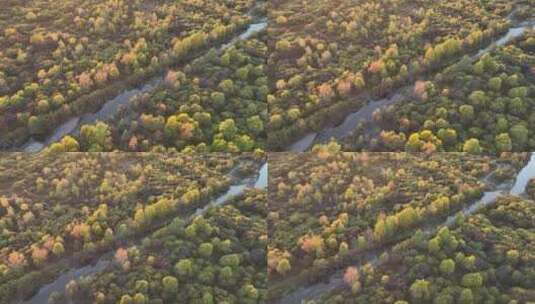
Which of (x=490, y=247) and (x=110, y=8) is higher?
(x=110, y=8)

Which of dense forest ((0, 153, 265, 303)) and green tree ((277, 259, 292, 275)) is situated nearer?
green tree ((277, 259, 292, 275))

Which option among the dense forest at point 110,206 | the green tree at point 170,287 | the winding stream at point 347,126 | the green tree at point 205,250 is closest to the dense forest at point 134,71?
the dense forest at point 110,206

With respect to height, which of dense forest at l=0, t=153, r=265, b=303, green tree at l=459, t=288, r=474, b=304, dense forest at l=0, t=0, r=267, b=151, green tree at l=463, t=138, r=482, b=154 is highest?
dense forest at l=0, t=0, r=267, b=151

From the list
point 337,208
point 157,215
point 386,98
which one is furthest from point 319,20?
point 157,215

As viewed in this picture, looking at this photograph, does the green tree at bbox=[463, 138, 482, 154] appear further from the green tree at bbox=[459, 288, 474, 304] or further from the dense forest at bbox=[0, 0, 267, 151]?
the dense forest at bbox=[0, 0, 267, 151]

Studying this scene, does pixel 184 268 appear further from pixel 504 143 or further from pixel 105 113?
pixel 504 143

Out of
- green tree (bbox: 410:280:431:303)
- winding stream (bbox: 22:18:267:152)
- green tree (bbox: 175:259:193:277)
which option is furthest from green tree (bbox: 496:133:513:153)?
green tree (bbox: 175:259:193:277)

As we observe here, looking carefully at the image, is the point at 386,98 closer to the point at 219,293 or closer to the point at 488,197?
the point at 488,197

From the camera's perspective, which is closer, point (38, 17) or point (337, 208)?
point (337, 208)
